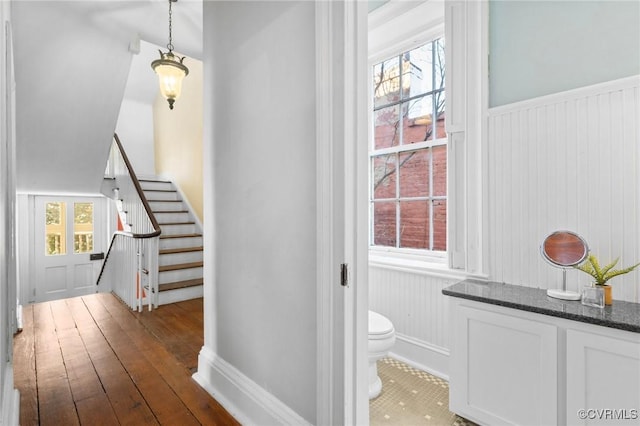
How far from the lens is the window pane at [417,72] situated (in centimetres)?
253

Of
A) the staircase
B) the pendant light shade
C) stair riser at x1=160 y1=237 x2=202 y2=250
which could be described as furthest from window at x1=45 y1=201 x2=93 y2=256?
the pendant light shade

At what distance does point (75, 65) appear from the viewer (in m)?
3.16

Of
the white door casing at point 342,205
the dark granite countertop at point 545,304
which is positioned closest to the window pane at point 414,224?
the dark granite countertop at point 545,304

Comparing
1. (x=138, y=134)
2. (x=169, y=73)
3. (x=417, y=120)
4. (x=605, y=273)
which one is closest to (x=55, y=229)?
(x=138, y=134)

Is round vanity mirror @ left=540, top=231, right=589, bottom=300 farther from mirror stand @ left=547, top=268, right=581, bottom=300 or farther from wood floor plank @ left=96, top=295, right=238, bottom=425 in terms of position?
wood floor plank @ left=96, top=295, right=238, bottom=425

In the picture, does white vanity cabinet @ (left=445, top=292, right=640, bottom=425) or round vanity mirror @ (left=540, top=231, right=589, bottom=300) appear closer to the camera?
white vanity cabinet @ (left=445, top=292, right=640, bottom=425)

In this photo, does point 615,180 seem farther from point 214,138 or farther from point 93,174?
point 93,174

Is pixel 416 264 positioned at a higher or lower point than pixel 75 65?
lower

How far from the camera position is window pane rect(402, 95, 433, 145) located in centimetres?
252

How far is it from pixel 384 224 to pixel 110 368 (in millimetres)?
2263

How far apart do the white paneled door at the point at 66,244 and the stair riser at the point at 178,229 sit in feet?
6.18

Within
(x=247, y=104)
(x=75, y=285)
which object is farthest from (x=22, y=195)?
(x=247, y=104)

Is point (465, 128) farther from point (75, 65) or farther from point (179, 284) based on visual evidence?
point (75, 65)

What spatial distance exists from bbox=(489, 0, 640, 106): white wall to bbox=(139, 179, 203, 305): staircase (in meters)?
3.58
